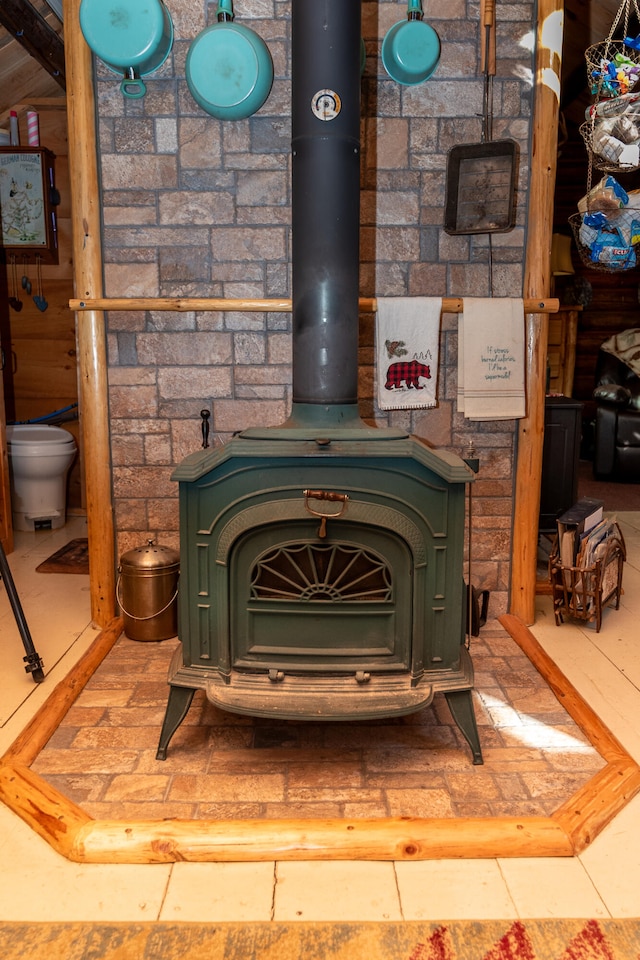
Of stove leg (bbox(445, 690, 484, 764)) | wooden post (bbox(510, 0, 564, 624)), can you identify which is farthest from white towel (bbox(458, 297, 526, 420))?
stove leg (bbox(445, 690, 484, 764))

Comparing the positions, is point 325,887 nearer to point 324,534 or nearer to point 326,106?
point 324,534

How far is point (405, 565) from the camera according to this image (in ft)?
6.65

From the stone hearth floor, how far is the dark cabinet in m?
1.33

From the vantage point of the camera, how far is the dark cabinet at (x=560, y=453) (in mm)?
3596

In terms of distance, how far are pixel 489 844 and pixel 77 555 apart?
2729mm

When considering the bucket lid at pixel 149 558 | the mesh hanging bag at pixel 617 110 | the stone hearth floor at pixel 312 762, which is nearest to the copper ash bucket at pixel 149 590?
the bucket lid at pixel 149 558

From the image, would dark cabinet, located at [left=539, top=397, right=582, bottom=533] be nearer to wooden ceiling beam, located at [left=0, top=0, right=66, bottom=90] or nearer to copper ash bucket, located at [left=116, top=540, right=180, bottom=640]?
copper ash bucket, located at [left=116, top=540, right=180, bottom=640]

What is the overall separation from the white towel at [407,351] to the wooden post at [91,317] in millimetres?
1062

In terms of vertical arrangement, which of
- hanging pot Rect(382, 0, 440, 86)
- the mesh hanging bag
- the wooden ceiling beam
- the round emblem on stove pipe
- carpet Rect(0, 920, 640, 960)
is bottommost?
carpet Rect(0, 920, 640, 960)

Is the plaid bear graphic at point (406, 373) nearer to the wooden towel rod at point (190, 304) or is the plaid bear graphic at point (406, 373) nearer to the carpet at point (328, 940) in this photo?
the wooden towel rod at point (190, 304)

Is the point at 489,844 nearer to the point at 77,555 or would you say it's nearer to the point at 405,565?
the point at 405,565

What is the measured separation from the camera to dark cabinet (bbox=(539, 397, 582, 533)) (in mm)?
3596

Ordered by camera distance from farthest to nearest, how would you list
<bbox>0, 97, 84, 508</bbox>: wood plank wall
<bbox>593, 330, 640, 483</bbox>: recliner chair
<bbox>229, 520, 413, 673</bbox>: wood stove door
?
1. <bbox>593, 330, 640, 483</bbox>: recliner chair
2. <bbox>0, 97, 84, 508</bbox>: wood plank wall
3. <bbox>229, 520, 413, 673</bbox>: wood stove door

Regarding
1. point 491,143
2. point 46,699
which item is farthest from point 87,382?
point 491,143
